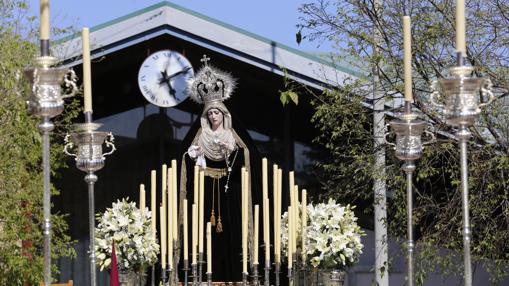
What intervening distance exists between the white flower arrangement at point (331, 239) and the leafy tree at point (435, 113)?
219 cm

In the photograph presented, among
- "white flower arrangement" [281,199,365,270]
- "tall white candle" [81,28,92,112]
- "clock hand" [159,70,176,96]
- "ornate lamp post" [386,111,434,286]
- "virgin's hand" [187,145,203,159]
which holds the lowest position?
"white flower arrangement" [281,199,365,270]

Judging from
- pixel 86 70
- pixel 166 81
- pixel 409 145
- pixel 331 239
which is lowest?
pixel 331 239

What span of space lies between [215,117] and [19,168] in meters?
2.36

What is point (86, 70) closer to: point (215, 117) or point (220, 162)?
point (215, 117)

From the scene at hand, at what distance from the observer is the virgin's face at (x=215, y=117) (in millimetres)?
15203

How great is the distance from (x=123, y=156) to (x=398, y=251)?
145 inches

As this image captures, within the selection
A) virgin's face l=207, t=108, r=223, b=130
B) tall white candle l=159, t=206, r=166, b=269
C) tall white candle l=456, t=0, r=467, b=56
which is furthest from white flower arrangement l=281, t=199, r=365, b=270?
tall white candle l=456, t=0, r=467, b=56

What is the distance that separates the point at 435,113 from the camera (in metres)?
15.4

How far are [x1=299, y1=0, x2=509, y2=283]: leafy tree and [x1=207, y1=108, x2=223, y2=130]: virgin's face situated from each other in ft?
3.47

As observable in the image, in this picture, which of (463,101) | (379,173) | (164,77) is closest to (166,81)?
(164,77)

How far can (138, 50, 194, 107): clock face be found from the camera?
1730cm

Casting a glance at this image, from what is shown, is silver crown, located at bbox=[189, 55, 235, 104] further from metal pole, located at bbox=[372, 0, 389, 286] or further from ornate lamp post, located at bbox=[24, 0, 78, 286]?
ornate lamp post, located at bbox=[24, 0, 78, 286]

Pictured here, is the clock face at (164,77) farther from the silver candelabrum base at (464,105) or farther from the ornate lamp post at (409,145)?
the silver candelabrum base at (464,105)

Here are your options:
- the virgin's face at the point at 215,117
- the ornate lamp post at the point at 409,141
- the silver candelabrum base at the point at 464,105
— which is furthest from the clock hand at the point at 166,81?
the silver candelabrum base at the point at 464,105
